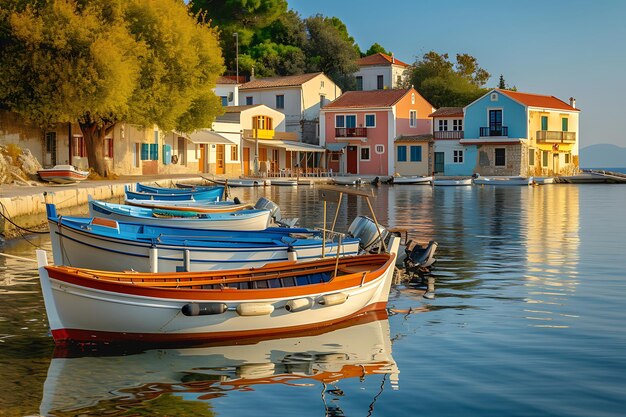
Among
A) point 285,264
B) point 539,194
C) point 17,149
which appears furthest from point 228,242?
point 539,194

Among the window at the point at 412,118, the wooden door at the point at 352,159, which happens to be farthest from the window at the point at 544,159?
the wooden door at the point at 352,159

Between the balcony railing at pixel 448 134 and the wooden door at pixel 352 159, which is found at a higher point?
the balcony railing at pixel 448 134

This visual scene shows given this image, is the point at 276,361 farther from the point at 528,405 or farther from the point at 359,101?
the point at 359,101

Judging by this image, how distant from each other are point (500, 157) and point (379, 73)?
2596 centimetres

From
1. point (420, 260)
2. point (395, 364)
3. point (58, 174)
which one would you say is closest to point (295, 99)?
point (58, 174)

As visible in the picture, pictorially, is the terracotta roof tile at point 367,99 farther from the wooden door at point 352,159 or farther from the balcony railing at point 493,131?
the balcony railing at point 493,131

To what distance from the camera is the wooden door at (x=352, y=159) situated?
73188 mm

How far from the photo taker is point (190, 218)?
21.4 metres

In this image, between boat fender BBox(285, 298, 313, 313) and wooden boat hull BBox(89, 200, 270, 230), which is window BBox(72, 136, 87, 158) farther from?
boat fender BBox(285, 298, 313, 313)

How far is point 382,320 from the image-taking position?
1377cm

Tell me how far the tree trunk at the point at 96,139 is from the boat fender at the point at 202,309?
34520 millimetres

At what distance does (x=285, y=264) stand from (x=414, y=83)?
7596 centimetres

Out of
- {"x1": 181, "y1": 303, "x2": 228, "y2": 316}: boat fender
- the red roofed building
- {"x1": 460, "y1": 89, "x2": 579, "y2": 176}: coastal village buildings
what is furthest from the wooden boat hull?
the red roofed building

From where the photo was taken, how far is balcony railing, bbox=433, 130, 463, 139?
7012cm
